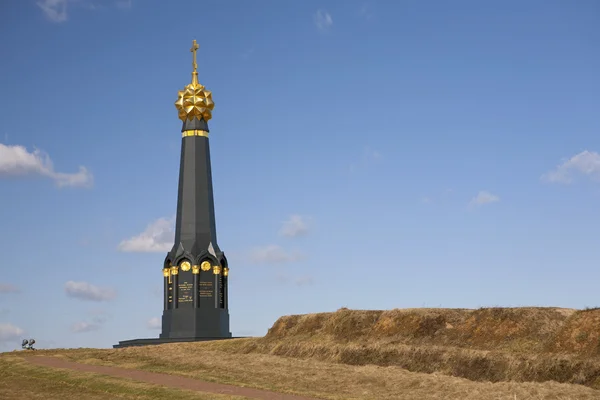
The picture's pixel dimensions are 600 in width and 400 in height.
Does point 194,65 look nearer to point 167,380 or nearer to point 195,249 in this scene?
point 195,249

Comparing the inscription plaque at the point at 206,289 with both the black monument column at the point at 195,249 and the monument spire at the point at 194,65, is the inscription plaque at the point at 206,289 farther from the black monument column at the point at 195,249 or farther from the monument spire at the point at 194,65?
the monument spire at the point at 194,65

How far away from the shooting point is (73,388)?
23953mm

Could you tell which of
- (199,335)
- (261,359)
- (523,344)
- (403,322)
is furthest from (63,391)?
(199,335)

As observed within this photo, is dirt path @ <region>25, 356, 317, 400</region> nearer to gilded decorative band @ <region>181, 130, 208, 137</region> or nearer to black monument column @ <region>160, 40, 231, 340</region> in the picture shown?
black monument column @ <region>160, 40, 231, 340</region>

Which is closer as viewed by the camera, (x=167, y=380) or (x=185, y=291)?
(x=167, y=380)

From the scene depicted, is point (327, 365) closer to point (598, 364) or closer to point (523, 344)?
point (523, 344)

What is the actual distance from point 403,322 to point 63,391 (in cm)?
1287

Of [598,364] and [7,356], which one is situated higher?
[7,356]

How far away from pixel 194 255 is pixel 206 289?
86.0 inches

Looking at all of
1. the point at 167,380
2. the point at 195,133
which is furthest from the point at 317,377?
the point at 195,133

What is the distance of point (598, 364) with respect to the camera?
71.4 ft

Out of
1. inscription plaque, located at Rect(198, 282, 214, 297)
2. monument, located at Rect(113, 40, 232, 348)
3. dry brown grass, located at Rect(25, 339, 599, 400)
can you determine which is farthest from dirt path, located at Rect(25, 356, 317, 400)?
inscription plaque, located at Rect(198, 282, 214, 297)

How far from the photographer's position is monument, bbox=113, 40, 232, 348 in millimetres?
44344

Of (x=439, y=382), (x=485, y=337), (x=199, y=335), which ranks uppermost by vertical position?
(x=199, y=335)
